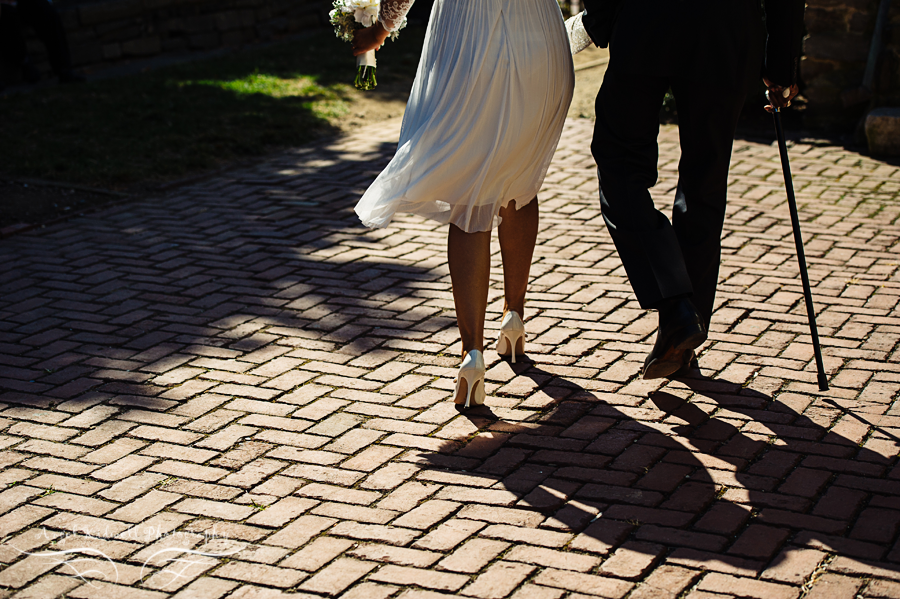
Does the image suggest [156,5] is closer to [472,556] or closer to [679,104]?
[679,104]

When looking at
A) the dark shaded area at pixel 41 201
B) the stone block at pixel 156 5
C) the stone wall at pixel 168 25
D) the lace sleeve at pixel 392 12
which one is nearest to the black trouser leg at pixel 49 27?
the stone wall at pixel 168 25

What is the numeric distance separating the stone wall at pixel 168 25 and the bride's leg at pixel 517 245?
25.2 feet

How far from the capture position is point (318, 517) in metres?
2.79

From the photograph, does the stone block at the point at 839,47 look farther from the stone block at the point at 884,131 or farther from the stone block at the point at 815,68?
the stone block at the point at 884,131

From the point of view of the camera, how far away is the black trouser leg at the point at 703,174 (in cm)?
327

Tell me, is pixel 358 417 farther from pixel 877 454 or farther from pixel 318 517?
pixel 877 454

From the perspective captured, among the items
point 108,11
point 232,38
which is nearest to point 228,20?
point 232,38

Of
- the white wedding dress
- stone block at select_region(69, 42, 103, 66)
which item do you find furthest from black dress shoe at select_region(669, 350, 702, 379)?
stone block at select_region(69, 42, 103, 66)

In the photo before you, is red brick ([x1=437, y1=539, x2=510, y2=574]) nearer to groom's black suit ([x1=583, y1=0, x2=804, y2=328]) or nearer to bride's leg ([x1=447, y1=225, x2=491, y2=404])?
bride's leg ([x1=447, y1=225, x2=491, y2=404])

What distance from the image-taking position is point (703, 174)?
3.39 m

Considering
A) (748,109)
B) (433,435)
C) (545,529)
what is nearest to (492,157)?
(433,435)

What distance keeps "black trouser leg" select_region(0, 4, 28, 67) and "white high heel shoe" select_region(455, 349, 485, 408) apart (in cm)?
753

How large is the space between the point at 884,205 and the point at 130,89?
267 inches

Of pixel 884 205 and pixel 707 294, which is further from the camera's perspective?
pixel 884 205
